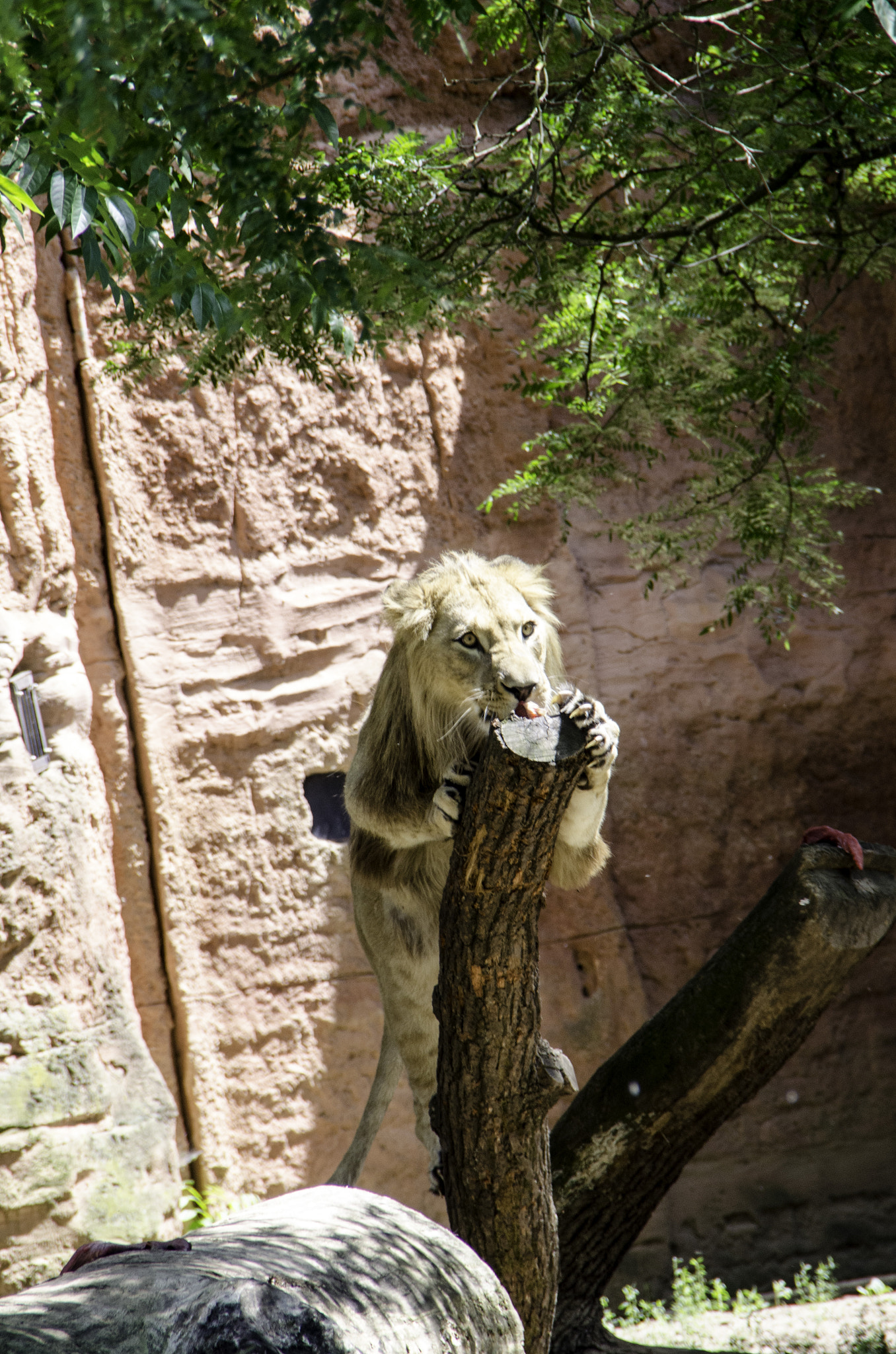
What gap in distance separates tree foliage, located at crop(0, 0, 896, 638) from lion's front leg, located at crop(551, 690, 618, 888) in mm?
1184

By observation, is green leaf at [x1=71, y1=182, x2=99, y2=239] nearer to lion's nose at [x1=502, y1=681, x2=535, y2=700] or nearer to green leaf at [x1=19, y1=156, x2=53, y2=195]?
green leaf at [x1=19, y1=156, x2=53, y2=195]

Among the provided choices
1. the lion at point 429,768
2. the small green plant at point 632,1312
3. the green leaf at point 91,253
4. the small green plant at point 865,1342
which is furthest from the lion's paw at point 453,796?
the small green plant at point 632,1312

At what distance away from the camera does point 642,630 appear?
6.94m

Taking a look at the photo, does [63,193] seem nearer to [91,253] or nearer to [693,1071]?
[91,253]

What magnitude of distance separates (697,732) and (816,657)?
915 mm

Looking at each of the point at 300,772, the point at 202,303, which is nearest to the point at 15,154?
the point at 202,303

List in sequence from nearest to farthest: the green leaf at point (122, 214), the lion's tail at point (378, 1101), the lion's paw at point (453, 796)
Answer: the green leaf at point (122, 214) < the lion's paw at point (453, 796) < the lion's tail at point (378, 1101)

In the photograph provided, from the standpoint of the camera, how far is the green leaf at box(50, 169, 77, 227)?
2.51 meters

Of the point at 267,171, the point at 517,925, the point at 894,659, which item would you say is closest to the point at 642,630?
the point at 894,659

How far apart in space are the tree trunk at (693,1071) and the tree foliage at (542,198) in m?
1.83

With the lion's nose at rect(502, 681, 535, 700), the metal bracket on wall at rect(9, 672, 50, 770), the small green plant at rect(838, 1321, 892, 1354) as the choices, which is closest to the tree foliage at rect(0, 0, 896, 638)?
the lion's nose at rect(502, 681, 535, 700)

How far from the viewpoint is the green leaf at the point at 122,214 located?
2582mm

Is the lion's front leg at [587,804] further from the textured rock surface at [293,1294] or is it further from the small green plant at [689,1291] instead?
the small green plant at [689,1291]

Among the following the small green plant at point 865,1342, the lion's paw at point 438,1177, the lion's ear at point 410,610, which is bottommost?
the small green plant at point 865,1342
